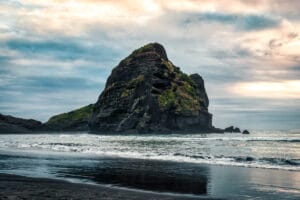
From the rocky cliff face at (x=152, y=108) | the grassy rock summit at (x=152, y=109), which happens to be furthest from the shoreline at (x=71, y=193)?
the rocky cliff face at (x=152, y=108)

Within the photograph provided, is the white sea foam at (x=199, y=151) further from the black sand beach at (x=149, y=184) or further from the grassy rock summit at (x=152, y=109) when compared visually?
the grassy rock summit at (x=152, y=109)

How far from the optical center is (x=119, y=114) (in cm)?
19050

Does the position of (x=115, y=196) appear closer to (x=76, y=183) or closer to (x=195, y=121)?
(x=76, y=183)

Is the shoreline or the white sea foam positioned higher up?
the white sea foam

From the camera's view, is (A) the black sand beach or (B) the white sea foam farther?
(B) the white sea foam

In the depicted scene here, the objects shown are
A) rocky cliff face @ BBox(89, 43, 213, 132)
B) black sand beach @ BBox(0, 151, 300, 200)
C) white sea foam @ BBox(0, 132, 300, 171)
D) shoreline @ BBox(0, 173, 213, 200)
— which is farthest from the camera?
rocky cliff face @ BBox(89, 43, 213, 132)

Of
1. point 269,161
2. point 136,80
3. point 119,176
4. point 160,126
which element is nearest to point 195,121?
point 160,126

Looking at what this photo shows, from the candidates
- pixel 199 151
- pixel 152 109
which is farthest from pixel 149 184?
pixel 152 109

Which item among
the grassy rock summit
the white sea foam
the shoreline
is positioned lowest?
the shoreline

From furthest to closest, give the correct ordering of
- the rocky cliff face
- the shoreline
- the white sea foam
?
the rocky cliff face, the white sea foam, the shoreline

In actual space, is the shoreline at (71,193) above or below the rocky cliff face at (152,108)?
below

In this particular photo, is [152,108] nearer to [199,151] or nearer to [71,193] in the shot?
[199,151]

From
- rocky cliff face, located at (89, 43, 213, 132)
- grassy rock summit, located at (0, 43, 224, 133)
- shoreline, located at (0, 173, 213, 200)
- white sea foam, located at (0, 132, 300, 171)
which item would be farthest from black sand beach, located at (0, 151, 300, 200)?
rocky cliff face, located at (89, 43, 213, 132)

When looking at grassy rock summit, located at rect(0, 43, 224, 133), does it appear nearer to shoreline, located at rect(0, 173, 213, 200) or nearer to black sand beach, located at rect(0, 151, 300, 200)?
black sand beach, located at rect(0, 151, 300, 200)
